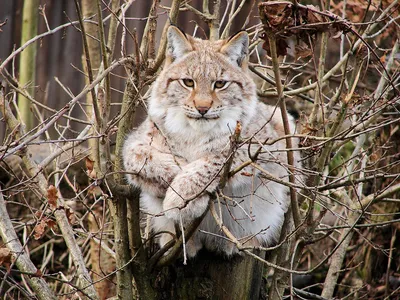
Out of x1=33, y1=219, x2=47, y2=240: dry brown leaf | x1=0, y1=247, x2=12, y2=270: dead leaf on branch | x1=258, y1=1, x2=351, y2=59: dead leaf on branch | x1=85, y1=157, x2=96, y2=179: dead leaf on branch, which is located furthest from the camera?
x1=85, y1=157, x2=96, y2=179: dead leaf on branch

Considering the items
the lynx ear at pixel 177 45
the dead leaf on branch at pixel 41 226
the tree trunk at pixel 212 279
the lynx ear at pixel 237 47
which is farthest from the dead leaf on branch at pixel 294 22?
the tree trunk at pixel 212 279

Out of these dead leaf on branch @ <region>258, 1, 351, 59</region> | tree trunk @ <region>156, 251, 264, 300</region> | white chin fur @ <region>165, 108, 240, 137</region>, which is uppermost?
dead leaf on branch @ <region>258, 1, 351, 59</region>

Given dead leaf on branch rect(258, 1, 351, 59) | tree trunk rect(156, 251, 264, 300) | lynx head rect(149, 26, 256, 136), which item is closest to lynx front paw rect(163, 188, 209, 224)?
tree trunk rect(156, 251, 264, 300)

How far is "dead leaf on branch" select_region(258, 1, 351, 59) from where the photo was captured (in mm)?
2953

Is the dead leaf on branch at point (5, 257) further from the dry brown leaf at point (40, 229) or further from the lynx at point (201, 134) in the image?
the lynx at point (201, 134)

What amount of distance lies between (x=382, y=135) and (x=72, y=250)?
161 inches

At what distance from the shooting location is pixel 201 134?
14.9 ft

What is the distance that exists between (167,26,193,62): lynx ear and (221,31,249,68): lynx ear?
250 millimetres

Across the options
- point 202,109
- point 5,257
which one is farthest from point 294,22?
point 5,257

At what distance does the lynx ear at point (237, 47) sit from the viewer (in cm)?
453

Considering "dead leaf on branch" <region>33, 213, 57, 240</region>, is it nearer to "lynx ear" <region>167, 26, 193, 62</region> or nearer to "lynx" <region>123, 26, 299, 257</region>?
"lynx" <region>123, 26, 299, 257</region>

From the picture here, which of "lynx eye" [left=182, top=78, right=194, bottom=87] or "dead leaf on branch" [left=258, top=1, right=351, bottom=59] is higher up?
"dead leaf on branch" [left=258, top=1, right=351, bottom=59]

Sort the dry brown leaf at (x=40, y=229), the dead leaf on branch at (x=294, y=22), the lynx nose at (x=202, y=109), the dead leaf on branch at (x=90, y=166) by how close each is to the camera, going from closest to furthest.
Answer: the dead leaf on branch at (x=294, y=22) → the dry brown leaf at (x=40, y=229) → the dead leaf on branch at (x=90, y=166) → the lynx nose at (x=202, y=109)

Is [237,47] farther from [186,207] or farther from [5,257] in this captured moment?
[5,257]
